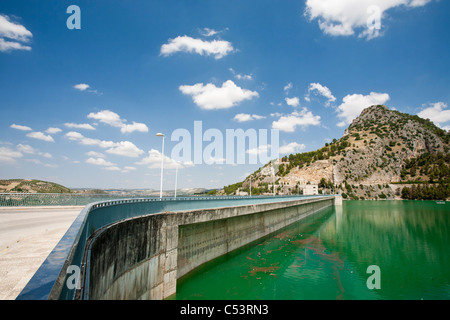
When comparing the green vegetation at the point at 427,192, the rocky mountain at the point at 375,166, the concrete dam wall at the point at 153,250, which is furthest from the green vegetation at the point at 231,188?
the concrete dam wall at the point at 153,250

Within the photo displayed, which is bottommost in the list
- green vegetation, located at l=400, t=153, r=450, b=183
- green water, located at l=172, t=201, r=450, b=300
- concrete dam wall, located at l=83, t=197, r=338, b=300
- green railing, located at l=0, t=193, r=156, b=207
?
green water, located at l=172, t=201, r=450, b=300

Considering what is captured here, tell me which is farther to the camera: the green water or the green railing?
the green railing

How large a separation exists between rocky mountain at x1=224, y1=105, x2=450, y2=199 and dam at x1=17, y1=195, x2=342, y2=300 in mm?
118639

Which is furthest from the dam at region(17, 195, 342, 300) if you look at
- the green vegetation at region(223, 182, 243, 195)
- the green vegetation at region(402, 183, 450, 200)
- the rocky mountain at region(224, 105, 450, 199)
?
the green vegetation at region(223, 182, 243, 195)

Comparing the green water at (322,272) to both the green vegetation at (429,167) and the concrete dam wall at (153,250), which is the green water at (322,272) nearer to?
the concrete dam wall at (153,250)

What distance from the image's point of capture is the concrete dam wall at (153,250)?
7004 mm

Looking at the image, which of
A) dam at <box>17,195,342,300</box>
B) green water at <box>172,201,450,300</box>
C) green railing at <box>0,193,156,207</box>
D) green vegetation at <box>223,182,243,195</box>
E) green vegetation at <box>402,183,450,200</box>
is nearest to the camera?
dam at <box>17,195,342,300</box>

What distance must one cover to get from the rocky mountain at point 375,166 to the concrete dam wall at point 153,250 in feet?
386

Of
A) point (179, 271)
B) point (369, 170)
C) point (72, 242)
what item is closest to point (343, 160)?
point (369, 170)

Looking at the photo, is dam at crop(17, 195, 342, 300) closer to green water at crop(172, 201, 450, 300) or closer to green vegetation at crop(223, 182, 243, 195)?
green water at crop(172, 201, 450, 300)

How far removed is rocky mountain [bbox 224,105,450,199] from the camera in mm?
140750
